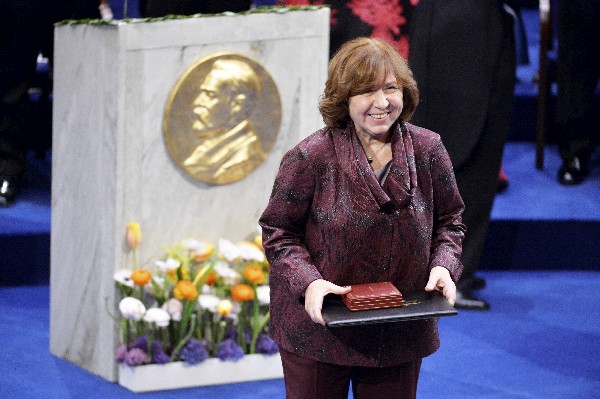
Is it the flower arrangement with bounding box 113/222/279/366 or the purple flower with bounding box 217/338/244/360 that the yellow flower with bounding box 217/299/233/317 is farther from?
the purple flower with bounding box 217/338/244/360

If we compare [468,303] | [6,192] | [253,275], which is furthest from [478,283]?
[6,192]

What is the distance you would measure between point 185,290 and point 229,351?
261 mm

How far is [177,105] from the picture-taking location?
376cm

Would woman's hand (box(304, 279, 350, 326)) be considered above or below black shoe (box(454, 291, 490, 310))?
above

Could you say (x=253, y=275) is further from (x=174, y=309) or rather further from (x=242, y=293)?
(x=174, y=309)

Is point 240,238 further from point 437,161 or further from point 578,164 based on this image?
point 578,164

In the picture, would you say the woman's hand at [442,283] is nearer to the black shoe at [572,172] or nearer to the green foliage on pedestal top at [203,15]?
the green foliage on pedestal top at [203,15]

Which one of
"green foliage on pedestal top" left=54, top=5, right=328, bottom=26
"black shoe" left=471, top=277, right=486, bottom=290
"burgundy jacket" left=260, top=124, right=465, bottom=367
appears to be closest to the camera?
"burgundy jacket" left=260, top=124, right=465, bottom=367

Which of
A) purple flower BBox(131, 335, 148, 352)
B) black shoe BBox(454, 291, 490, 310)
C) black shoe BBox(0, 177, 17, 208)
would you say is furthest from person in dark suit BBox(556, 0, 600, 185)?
purple flower BBox(131, 335, 148, 352)

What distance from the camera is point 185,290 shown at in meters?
3.76

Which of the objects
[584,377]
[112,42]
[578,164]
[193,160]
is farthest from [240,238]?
[578,164]

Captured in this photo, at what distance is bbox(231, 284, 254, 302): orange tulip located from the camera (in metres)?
3.86

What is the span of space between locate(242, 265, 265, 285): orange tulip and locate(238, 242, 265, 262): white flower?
33 mm

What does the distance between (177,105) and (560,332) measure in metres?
1.66
